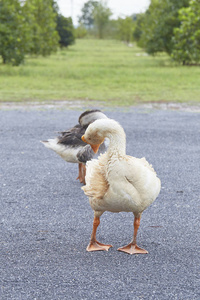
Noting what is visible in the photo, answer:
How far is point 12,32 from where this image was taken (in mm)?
19344

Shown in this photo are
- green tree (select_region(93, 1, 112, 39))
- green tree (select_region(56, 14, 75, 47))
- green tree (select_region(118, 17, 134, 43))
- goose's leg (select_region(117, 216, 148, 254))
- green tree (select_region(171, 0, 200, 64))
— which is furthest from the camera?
green tree (select_region(93, 1, 112, 39))

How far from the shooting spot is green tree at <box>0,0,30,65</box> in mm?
18938

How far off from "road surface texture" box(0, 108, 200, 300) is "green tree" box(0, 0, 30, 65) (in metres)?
13.3

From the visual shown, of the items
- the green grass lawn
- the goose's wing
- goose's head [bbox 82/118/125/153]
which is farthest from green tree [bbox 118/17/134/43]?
goose's head [bbox 82/118/125/153]

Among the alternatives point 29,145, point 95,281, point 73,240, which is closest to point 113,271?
point 95,281

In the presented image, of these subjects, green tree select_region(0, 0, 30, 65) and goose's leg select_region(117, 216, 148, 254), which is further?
green tree select_region(0, 0, 30, 65)

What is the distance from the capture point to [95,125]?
11.0 ft

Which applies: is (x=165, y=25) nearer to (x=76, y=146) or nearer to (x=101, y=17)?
(x=76, y=146)

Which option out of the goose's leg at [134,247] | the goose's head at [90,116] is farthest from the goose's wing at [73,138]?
the goose's leg at [134,247]

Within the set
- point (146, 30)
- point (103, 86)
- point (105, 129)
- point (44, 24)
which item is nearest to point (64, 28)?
point (44, 24)

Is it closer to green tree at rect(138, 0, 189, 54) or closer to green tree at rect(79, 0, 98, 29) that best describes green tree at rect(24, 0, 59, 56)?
green tree at rect(138, 0, 189, 54)

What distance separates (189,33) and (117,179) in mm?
19976

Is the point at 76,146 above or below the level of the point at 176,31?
below

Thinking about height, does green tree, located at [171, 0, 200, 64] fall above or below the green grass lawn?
above
